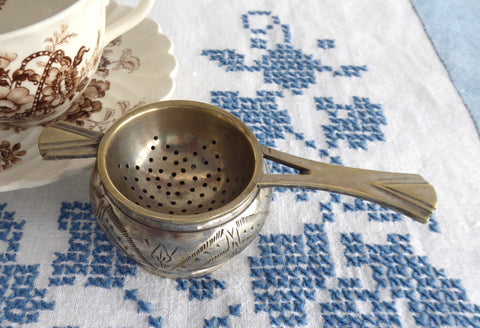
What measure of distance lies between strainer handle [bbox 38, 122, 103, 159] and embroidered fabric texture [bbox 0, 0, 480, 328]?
8 cm

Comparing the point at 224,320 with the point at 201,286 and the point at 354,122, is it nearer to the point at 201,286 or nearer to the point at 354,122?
the point at 201,286

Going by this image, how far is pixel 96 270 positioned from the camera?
41 cm

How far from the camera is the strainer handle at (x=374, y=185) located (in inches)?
13.9

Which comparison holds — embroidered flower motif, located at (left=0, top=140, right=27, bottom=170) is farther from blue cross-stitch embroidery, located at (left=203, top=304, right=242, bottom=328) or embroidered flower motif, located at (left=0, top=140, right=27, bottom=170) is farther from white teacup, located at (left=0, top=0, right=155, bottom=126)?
blue cross-stitch embroidery, located at (left=203, top=304, right=242, bottom=328)

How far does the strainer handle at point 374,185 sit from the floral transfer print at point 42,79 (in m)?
0.22

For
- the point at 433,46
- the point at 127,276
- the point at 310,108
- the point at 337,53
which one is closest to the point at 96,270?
the point at 127,276

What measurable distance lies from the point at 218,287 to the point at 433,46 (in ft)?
1.52

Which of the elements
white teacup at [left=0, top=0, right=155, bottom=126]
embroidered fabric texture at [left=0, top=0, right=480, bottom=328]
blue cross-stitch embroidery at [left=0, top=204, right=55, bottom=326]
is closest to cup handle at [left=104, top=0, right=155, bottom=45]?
white teacup at [left=0, top=0, right=155, bottom=126]

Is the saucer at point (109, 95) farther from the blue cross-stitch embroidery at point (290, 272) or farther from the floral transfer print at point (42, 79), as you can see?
the blue cross-stitch embroidery at point (290, 272)

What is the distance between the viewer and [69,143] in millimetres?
387

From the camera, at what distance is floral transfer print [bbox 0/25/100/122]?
1.29 feet

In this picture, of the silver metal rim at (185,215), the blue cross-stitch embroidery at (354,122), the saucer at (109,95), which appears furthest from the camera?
the blue cross-stitch embroidery at (354,122)

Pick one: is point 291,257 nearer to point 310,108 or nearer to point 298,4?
point 310,108

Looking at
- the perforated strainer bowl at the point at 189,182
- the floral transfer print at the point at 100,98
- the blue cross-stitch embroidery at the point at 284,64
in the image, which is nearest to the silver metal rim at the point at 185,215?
the perforated strainer bowl at the point at 189,182
